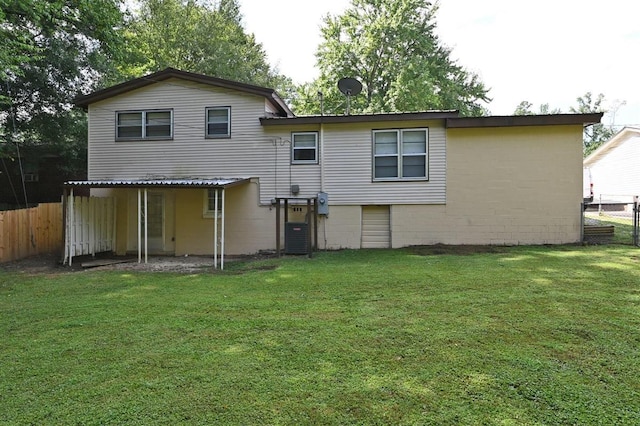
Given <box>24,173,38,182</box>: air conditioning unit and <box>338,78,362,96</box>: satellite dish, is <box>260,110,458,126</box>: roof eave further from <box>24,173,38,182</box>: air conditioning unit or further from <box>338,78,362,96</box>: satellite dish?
<box>24,173,38,182</box>: air conditioning unit

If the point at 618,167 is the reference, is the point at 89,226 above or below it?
below

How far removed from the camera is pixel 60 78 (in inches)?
598

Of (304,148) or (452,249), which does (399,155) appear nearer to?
(304,148)

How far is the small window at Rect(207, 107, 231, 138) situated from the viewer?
11.8 meters

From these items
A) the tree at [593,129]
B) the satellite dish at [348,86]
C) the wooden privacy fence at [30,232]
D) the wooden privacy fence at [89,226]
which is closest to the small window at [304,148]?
the satellite dish at [348,86]

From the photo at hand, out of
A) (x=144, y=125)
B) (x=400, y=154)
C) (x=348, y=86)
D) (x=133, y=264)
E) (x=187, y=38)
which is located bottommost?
(x=133, y=264)

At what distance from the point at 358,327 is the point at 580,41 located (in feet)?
74.0

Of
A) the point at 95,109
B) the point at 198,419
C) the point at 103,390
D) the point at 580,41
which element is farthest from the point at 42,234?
the point at 580,41

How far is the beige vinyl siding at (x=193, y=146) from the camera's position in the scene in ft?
38.1

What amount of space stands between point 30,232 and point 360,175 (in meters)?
9.83

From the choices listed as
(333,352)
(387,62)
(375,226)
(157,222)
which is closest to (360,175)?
(375,226)

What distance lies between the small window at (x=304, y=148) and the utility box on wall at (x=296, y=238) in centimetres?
209

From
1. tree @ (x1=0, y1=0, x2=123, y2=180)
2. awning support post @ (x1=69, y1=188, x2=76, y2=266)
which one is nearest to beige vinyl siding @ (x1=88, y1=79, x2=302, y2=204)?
awning support post @ (x1=69, y1=188, x2=76, y2=266)

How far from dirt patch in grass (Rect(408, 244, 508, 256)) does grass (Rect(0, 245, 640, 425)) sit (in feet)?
9.35
